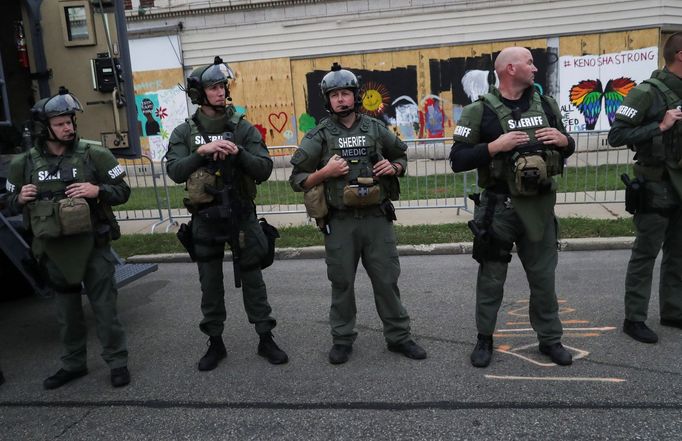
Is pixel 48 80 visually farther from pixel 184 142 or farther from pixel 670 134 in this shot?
pixel 670 134

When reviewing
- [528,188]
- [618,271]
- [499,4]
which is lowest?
[618,271]

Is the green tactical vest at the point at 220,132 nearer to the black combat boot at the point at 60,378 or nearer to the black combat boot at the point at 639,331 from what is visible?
the black combat boot at the point at 60,378

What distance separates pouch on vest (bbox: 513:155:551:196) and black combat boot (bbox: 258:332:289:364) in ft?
6.52

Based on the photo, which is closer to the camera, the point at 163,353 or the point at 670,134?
the point at 670,134

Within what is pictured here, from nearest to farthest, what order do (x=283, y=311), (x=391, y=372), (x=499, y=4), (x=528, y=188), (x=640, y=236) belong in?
(x=528, y=188), (x=391, y=372), (x=640, y=236), (x=283, y=311), (x=499, y=4)

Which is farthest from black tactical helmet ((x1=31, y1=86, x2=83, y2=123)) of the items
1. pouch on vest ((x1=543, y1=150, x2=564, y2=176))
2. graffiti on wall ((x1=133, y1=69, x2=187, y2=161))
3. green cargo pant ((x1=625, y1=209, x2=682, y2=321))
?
graffiti on wall ((x1=133, y1=69, x2=187, y2=161))

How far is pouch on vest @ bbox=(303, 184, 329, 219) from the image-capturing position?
13.0ft

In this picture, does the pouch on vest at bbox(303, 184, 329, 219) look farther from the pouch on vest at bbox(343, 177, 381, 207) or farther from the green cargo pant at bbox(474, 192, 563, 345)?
the green cargo pant at bbox(474, 192, 563, 345)

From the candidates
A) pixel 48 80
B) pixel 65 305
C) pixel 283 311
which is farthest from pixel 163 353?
pixel 48 80

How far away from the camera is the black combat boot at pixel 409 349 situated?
4.08 metres

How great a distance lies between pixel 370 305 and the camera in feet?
17.6

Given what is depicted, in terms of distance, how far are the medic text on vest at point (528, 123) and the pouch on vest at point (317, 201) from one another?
1303 mm

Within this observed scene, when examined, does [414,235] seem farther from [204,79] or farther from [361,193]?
[204,79]

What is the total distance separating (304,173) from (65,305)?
187cm
